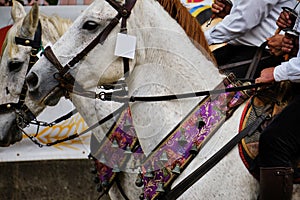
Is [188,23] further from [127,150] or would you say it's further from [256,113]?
[127,150]

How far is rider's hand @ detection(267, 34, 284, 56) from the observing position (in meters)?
4.53

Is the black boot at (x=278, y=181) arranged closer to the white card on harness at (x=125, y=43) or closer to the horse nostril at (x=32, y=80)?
the white card on harness at (x=125, y=43)

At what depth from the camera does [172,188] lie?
4.53 meters

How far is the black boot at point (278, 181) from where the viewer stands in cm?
427

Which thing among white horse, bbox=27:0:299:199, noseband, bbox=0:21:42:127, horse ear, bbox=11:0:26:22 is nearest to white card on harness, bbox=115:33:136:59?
white horse, bbox=27:0:299:199

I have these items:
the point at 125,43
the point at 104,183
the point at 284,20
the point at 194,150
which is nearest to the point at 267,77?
the point at 284,20

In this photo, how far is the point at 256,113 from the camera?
4461 mm

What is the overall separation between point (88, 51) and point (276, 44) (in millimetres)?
1138

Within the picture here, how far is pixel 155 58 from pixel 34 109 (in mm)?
1973

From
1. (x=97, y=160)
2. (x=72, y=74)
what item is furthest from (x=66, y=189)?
(x=72, y=74)

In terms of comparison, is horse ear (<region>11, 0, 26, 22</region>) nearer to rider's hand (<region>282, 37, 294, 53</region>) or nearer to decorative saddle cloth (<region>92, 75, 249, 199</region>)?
decorative saddle cloth (<region>92, 75, 249, 199</region>)

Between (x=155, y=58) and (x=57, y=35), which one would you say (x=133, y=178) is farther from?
(x=57, y=35)

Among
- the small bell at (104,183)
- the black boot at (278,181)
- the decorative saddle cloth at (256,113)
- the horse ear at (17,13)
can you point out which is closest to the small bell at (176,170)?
the decorative saddle cloth at (256,113)

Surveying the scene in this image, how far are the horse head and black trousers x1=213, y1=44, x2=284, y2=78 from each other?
1821mm
